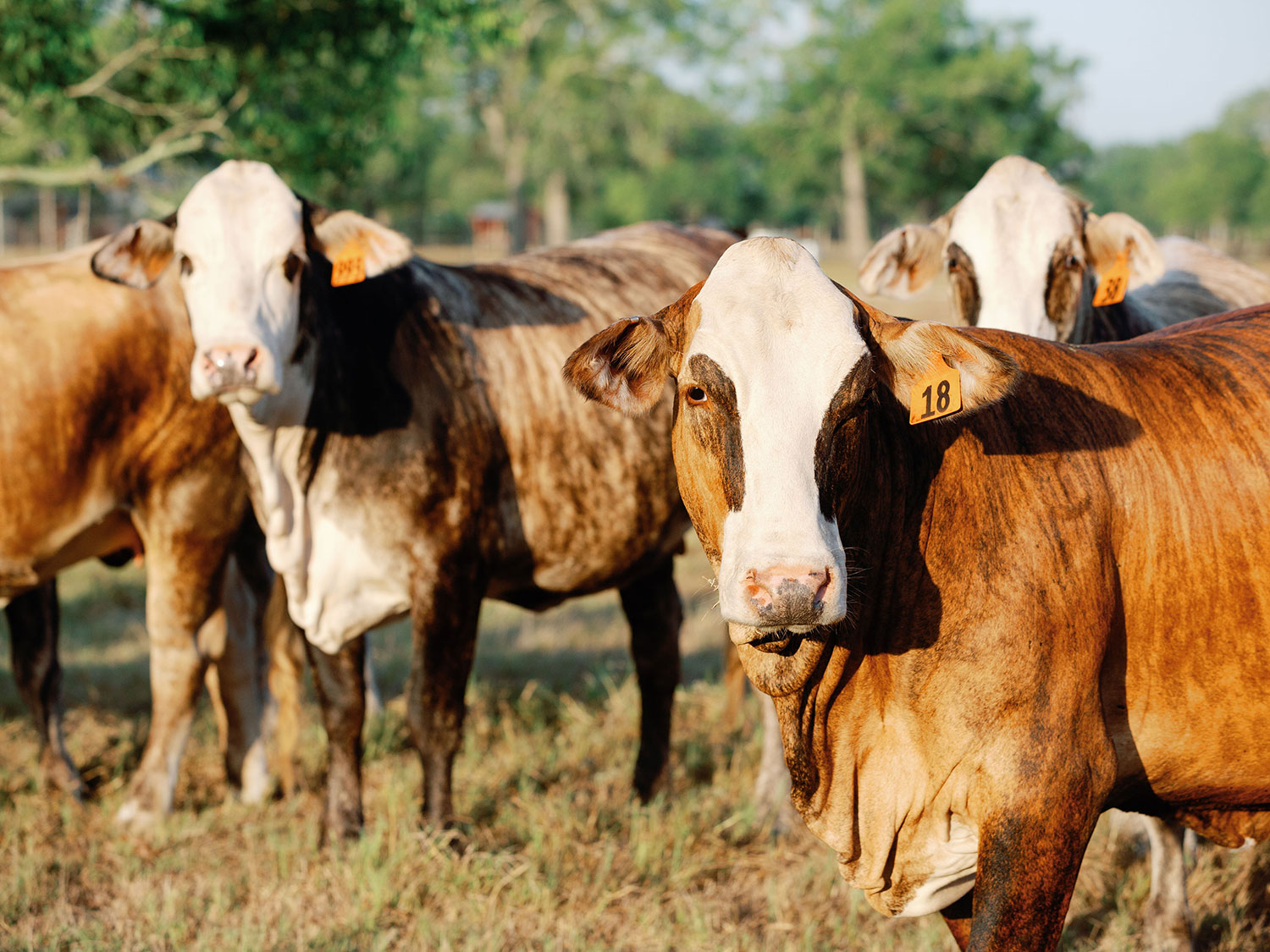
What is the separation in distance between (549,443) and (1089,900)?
2.34 m

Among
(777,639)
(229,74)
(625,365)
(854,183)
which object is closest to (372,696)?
(625,365)

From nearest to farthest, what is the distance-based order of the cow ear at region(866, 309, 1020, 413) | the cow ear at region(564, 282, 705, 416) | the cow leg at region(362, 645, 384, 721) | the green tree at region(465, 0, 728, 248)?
the cow ear at region(866, 309, 1020, 413) < the cow ear at region(564, 282, 705, 416) < the cow leg at region(362, 645, 384, 721) < the green tree at region(465, 0, 728, 248)

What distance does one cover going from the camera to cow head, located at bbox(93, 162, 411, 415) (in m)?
3.52

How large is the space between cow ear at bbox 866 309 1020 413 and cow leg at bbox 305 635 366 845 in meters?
2.49

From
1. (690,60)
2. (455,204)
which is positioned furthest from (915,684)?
(455,204)

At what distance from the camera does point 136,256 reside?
4.13 m

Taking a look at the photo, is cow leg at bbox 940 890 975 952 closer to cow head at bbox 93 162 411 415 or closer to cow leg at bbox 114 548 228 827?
cow head at bbox 93 162 411 415

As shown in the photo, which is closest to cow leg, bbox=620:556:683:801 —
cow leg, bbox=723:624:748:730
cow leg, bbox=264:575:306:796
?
cow leg, bbox=723:624:748:730

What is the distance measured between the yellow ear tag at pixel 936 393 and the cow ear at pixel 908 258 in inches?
83.4

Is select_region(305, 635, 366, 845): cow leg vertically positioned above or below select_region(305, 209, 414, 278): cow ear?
below

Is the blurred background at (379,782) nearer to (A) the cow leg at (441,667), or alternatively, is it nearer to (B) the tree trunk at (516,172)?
(A) the cow leg at (441,667)

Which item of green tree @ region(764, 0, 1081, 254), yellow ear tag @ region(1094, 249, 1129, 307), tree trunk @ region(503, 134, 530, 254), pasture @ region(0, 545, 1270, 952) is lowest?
pasture @ region(0, 545, 1270, 952)

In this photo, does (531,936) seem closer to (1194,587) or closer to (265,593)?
(1194,587)

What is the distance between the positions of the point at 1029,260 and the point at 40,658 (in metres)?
4.20
